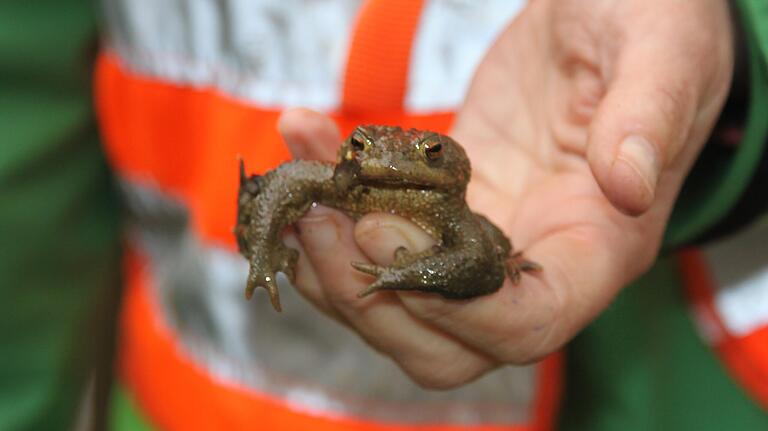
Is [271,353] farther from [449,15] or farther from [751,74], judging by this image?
[751,74]

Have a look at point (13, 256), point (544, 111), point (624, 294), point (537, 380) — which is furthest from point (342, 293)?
point (13, 256)

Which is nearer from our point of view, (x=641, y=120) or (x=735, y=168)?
(x=641, y=120)

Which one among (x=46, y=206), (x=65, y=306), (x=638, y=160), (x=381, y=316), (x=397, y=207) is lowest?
(x=65, y=306)

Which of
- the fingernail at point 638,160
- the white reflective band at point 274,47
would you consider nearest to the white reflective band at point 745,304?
the fingernail at point 638,160

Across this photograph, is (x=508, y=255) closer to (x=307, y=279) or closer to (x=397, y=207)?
(x=397, y=207)

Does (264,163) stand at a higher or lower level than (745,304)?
higher

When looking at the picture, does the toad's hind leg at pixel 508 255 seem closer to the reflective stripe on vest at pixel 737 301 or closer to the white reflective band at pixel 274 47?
the white reflective band at pixel 274 47

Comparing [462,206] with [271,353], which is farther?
[271,353]

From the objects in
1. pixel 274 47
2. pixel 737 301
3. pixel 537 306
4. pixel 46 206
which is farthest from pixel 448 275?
pixel 46 206
